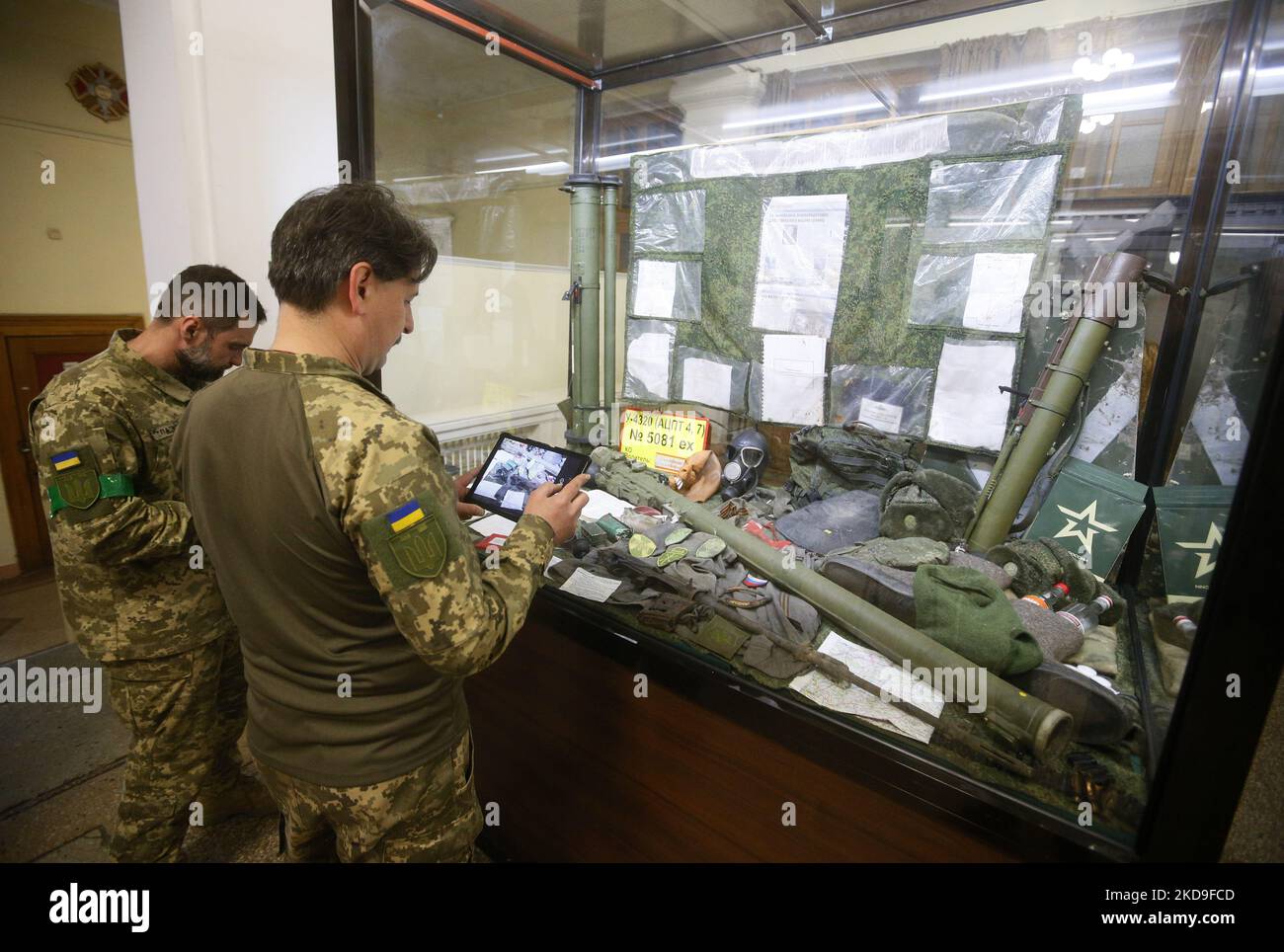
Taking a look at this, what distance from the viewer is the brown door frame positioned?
439 centimetres

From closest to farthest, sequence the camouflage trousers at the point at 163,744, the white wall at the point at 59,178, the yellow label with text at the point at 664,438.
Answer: the camouflage trousers at the point at 163,744
the yellow label with text at the point at 664,438
the white wall at the point at 59,178

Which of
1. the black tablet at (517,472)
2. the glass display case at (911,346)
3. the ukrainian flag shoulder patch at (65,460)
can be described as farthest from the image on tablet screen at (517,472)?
the ukrainian flag shoulder patch at (65,460)

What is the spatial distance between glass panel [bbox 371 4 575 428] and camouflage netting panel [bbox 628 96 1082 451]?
0.71m

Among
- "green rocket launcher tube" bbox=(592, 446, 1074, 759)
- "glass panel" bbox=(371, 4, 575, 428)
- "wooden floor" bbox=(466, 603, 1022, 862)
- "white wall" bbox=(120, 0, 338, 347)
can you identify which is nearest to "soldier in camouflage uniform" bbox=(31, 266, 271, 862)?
"white wall" bbox=(120, 0, 338, 347)

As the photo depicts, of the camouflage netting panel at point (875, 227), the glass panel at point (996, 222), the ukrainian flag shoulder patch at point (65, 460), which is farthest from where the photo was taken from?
the camouflage netting panel at point (875, 227)

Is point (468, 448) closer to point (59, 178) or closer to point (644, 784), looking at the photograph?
point (644, 784)

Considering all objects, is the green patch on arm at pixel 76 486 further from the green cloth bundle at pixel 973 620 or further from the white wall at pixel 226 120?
the green cloth bundle at pixel 973 620

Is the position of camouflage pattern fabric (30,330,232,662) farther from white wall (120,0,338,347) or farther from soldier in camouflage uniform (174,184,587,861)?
soldier in camouflage uniform (174,184,587,861)

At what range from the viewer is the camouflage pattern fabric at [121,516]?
1.72 m

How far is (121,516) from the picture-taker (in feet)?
5.70

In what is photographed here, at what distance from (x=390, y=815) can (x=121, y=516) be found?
1229mm

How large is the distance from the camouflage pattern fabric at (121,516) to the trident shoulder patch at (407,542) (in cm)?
126

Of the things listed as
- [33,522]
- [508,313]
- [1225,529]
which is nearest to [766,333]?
[508,313]

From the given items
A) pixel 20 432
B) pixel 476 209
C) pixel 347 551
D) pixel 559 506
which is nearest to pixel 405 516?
pixel 347 551
